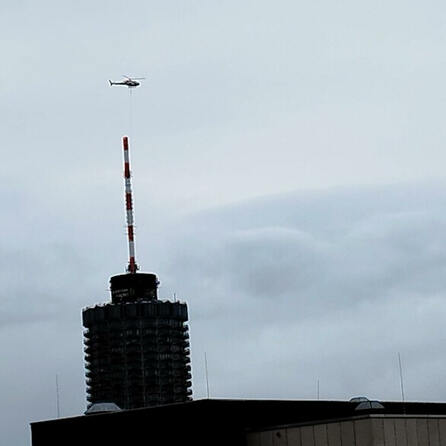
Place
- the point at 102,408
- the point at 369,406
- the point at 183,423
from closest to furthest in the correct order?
the point at 183,423, the point at 369,406, the point at 102,408

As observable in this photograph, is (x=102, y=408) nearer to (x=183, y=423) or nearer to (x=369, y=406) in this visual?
(x=183, y=423)

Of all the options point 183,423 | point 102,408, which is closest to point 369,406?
point 183,423

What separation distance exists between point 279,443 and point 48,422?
1547 centimetres

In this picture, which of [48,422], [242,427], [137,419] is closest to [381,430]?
[242,427]

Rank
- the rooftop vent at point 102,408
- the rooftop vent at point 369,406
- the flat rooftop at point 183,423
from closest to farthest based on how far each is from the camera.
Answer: the flat rooftop at point 183,423 → the rooftop vent at point 369,406 → the rooftop vent at point 102,408

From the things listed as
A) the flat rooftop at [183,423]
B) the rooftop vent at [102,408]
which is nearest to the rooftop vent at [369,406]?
the flat rooftop at [183,423]

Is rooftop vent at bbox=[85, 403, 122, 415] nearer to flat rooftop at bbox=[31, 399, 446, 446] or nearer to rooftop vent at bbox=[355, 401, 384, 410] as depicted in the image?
flat rooftop at bbox=[31, 399, 446, 446]

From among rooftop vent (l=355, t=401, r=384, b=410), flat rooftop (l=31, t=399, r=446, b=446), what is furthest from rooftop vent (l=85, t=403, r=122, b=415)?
rooftop vent (l=355, t=401, r=384, b=410)

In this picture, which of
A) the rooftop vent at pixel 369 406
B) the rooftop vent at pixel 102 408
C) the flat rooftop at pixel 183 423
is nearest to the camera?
the flat rooftop at pixel 183 423

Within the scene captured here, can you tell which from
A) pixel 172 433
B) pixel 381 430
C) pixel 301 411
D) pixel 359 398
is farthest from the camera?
pixel 359 398

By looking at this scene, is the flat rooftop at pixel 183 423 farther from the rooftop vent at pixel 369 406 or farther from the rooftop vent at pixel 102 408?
the rooftop vent at pixel 102 408

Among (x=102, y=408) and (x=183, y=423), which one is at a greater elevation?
(x=102, y=408)

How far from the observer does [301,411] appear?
86.7m

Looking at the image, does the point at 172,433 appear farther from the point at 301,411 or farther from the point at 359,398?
the point at 359,398
